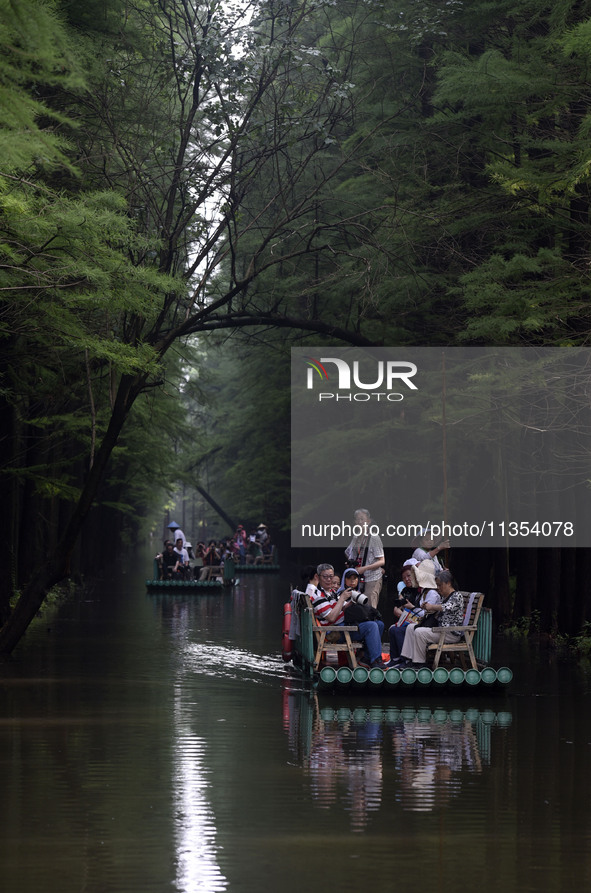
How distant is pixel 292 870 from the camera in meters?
8.03

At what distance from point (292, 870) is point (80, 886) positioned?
129 centimetres

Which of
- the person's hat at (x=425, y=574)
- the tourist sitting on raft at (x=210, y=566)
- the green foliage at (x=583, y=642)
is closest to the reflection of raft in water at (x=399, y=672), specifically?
the person's hat at (x=425, y=574)

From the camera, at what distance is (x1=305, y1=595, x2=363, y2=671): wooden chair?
16641 mm

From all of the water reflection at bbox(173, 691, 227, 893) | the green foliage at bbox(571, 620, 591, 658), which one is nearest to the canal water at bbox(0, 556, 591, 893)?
the water reflection at bbox(173, 691, 227, 893)

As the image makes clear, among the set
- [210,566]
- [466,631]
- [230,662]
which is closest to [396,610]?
[466,631]

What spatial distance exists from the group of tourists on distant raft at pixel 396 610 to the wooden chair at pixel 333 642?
0.55 feet

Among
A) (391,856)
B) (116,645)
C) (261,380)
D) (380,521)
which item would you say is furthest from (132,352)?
(261,380)

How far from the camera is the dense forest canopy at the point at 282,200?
57.3 feet

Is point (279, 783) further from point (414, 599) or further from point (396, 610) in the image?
point (414, 599)

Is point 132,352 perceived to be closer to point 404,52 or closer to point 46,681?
point 46,681

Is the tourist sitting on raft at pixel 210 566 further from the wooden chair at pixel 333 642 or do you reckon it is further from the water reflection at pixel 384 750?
the water reflection at pixel 384 750

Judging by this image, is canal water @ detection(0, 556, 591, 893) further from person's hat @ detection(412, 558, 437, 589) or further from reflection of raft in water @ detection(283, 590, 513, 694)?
person's hat @ detection(412, 558, 437, 589)

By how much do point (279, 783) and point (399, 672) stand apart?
5.53 m

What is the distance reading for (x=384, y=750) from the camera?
12273 millimetres
